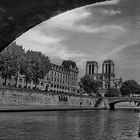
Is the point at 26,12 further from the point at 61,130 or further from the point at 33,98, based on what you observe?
the point at 33,98

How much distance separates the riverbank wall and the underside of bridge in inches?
2278

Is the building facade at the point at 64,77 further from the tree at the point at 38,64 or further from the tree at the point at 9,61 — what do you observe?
the tree at the point at 9,61

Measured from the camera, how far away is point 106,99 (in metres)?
145

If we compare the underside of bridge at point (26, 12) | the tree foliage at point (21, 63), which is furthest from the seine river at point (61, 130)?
the tree foliage at point (21, 63)

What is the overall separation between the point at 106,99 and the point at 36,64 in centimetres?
6251

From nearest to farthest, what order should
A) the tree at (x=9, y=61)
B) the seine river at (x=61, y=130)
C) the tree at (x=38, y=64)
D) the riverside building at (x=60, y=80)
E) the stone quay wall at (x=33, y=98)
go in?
the seine river at (x=61, y=130), the tree at (x=9, y=61), the stone quay wall at (x=33, y=98), the tree at (x=38, y=64), the riverside building at (x=60, y=80)

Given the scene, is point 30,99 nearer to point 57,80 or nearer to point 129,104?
point 57,80

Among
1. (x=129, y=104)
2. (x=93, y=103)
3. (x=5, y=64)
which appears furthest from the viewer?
(x=129, y=104)

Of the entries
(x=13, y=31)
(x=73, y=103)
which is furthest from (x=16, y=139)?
(x=73, y=103)

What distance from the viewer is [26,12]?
784 cm

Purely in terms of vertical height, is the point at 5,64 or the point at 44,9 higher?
the point at 5,64

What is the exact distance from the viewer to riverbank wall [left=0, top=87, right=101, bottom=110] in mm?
76750

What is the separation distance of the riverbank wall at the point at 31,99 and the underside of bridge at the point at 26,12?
57.9 meters

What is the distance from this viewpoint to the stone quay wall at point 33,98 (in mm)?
77125
